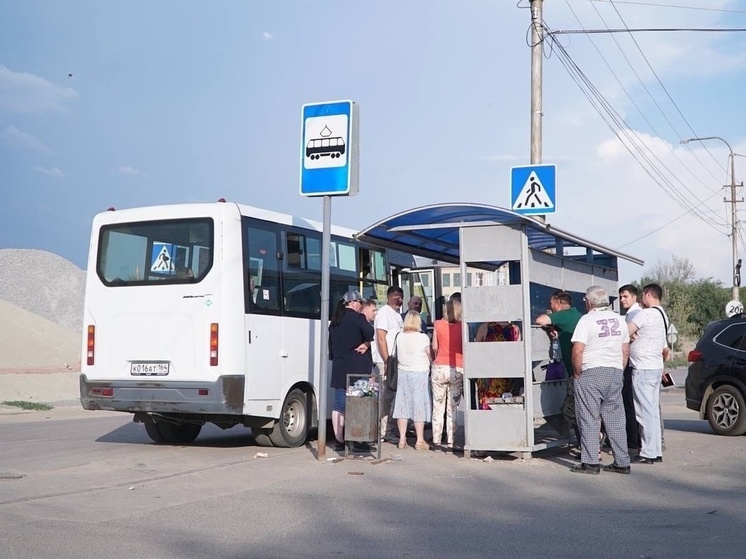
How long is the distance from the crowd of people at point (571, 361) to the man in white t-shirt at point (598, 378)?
0.01 m

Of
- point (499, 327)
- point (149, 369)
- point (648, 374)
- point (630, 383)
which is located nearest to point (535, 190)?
point (499, 327)

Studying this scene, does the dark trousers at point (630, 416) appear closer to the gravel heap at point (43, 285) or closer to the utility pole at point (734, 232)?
the utility pole at point (734, 232)

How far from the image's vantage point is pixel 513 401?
38.5 feet

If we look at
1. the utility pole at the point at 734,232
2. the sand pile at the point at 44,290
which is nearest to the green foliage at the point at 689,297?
the utility pole at the point at 734,232

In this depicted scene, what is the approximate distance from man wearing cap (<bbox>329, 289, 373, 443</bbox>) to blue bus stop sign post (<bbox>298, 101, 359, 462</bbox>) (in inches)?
35.3

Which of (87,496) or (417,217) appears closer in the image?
(87,496)

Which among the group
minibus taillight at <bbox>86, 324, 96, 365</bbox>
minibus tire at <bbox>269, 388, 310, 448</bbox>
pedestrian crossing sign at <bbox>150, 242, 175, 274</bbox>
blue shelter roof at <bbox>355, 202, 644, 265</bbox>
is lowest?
minibus tire at <bbox>269, 388, 310, 448</bbox>

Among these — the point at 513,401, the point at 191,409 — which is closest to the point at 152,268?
the point at 191,409

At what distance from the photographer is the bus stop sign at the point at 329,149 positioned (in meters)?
11.3

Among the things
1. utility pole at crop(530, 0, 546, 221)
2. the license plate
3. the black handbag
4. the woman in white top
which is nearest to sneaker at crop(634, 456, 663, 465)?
the woman in white top

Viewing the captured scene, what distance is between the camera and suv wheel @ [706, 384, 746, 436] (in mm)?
14859

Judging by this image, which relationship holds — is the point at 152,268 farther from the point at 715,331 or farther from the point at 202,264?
the point at 715,331

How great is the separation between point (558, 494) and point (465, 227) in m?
3.74

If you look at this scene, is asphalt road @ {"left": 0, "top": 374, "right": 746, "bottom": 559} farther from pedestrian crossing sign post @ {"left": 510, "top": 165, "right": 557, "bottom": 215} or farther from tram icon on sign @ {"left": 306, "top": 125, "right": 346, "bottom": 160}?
pedestrian crossing sign post @ {"left": 510, "top": 165, "right": 557, "bottom": 215}
